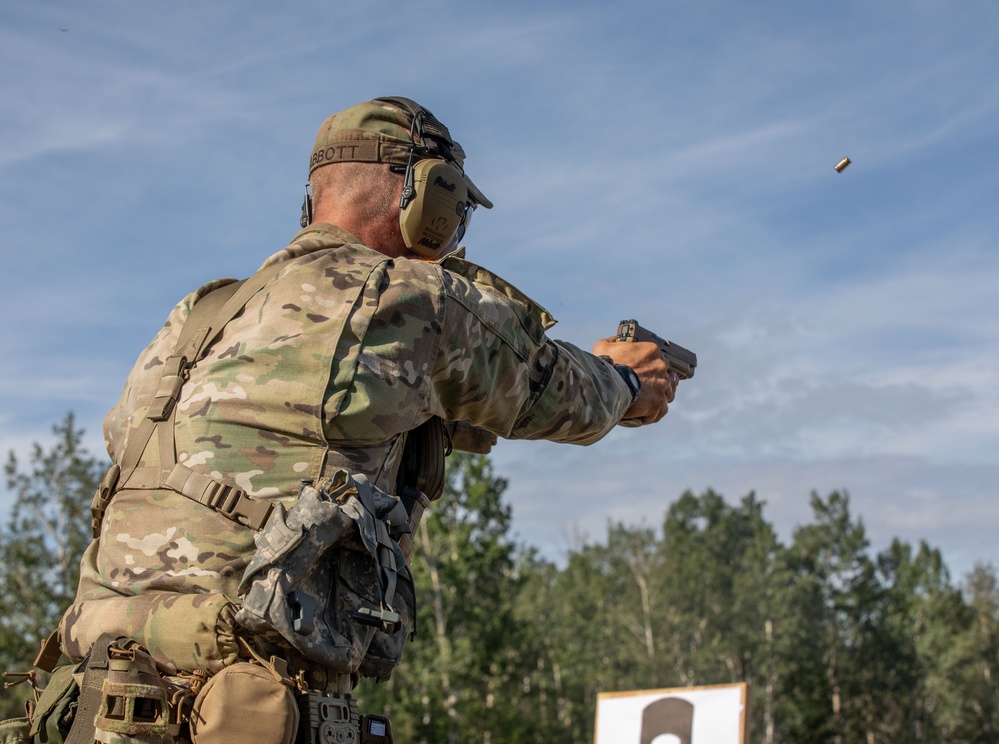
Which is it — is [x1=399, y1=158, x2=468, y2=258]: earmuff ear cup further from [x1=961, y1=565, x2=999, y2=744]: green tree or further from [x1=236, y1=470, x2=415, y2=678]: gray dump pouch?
[x1=961, y1=565, x2=999, y2=744]: green tree

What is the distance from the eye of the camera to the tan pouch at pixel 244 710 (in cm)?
304

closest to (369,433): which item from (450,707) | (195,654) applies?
(195,654)

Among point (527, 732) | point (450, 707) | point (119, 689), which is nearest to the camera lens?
point (119, 689)

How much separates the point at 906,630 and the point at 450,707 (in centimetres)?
3584

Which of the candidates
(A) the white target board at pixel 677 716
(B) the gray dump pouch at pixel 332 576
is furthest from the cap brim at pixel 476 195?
(A) the white target board at pixel 677 716

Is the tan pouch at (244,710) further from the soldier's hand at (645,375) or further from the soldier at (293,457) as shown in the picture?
the soldier's hand at (645,375)

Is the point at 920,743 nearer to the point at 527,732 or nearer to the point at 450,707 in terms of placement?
the point at 527,732

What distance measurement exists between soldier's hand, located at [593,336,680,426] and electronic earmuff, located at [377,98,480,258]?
0.82 metres

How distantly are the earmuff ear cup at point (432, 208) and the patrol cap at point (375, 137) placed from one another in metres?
0.07

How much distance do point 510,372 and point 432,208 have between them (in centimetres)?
68

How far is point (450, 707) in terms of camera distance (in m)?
38.7

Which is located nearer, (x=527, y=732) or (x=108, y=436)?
(x=108, y=436)

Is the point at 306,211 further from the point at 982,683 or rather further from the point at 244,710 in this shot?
the point at 982,683

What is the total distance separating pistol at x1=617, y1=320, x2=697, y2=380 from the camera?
4.78 m
